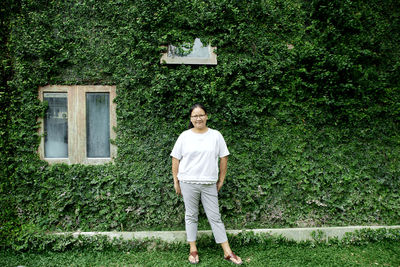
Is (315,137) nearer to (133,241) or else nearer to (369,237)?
(369,237)

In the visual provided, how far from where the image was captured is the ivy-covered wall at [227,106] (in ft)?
A: 12.4

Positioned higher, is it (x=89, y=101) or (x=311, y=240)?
(x=89, y=101)

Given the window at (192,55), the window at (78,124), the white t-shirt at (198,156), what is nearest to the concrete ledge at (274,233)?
the white t-shirt at (198,156)

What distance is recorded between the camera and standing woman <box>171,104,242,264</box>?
10.1ft

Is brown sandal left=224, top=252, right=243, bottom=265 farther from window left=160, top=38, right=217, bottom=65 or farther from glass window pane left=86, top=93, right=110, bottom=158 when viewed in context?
window left=160, top=38, right=217, bottom=65

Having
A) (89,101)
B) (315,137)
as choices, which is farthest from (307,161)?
(89,101)

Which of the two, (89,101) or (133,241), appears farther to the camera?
(89,101)

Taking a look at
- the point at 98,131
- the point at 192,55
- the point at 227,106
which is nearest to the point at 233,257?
the point at 227,106

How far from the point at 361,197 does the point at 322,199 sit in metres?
0.68

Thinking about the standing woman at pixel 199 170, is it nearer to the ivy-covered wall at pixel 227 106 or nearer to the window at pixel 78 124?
the ivy-covered wall at pixel 227 106

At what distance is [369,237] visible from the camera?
3791mm

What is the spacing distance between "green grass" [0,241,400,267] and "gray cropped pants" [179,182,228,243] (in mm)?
400

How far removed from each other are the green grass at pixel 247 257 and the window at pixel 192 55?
9.52 ft

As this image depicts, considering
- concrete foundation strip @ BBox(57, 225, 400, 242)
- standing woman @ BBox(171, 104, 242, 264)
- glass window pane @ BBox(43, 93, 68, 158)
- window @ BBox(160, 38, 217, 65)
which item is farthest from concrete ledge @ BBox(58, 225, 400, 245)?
window @ BBox(160, 38, 217, 65)
